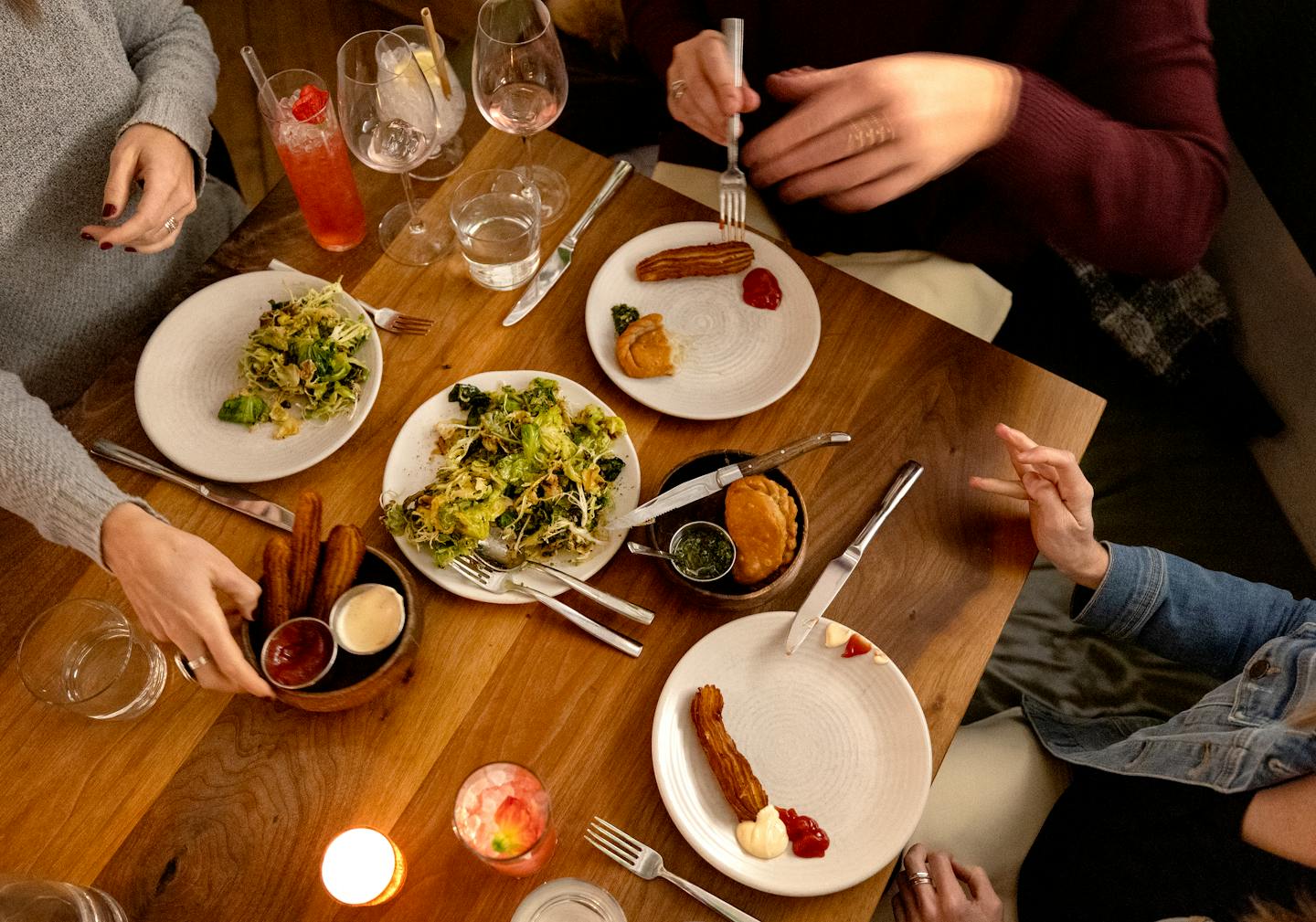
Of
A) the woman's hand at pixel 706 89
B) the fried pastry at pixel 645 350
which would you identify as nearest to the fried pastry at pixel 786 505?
the fried pastry at pixel 645 350

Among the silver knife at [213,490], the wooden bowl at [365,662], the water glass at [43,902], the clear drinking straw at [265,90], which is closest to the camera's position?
the water glass at [43,902]

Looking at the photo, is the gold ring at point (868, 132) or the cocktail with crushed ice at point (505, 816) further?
the gold ring at point (868, 132)

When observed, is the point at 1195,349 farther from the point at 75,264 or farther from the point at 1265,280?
the point at 75,264

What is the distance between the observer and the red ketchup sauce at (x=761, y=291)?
1.62m

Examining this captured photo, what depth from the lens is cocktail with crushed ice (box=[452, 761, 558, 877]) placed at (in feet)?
3.83

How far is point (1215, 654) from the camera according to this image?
1463 mm

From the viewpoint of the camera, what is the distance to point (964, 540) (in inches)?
57.0

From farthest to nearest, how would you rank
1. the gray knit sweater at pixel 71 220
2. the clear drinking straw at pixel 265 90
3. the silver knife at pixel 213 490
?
the clear drinking straw at pixel 265 90, the silver knife at pixel 213 490, the gray knit sweater at pixel 71 220

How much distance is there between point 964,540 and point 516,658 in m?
0.73

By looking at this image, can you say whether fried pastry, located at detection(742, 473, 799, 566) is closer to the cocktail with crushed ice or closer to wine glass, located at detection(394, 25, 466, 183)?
the cocktail with crushed ice

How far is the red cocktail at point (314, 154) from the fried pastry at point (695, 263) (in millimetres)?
547

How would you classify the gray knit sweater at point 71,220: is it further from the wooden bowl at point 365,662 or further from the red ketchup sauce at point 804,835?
the red ketchup sauce at point 804,835

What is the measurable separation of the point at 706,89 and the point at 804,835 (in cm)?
121

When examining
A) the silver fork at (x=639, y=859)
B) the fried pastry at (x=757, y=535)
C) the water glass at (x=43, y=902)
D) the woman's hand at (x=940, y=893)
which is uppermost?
the fried pastry at (x=757, y=535)
